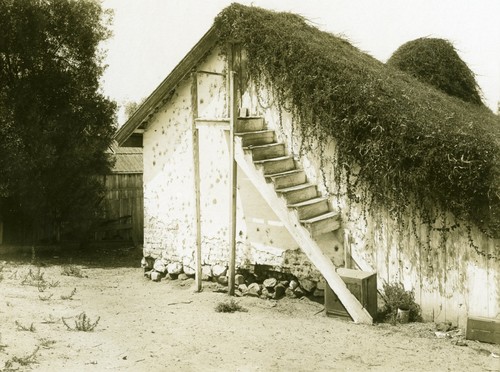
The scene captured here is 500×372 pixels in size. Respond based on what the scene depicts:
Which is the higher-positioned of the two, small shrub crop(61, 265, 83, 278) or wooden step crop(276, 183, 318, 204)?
wooden step crop(276, 183, 318, 204)

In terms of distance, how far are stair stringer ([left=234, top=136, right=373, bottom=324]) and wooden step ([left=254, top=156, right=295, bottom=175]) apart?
13 cm

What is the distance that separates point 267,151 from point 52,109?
23.5ft

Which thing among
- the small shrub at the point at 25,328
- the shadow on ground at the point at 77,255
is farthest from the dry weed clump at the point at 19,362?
the shadow on ground at the point at 77,255

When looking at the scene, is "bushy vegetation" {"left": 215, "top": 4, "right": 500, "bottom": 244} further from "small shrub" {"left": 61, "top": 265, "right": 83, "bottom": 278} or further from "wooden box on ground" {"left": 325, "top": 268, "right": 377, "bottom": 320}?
"small shrub" {"left": 61, "top": 265, "right": 83, "bottom": 278}

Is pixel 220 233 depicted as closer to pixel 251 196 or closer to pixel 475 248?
pixel 251 196

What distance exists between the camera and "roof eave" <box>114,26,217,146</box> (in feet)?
31.7

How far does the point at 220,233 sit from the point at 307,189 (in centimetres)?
246

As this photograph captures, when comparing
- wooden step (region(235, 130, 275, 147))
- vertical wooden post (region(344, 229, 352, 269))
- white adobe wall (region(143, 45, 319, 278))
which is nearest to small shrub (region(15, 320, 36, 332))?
white adobe wall (region(143, 45, 319, 278))

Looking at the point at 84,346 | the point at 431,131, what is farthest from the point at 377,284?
the point at 84,346

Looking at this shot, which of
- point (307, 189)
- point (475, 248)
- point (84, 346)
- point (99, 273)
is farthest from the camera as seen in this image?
point (99, 273)

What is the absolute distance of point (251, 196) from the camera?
31.0 feet

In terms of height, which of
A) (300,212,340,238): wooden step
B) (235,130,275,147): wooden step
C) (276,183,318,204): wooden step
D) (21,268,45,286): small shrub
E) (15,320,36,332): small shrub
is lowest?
(15,320,36,332): small shrub

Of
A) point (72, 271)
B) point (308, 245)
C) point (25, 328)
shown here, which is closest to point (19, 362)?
point (25, 328)

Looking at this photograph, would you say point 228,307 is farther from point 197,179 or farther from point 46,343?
point 46,343
